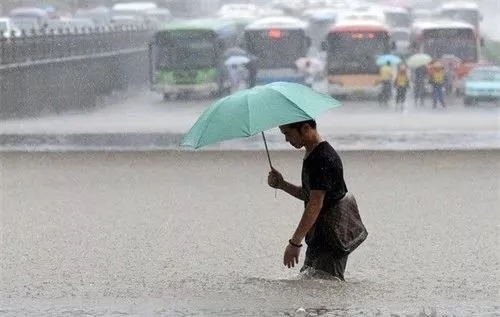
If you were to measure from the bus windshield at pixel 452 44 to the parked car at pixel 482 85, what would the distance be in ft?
17.2

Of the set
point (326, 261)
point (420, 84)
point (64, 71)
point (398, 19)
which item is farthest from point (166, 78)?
point (326, 261)

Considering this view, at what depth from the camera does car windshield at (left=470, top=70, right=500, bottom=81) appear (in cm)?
3884

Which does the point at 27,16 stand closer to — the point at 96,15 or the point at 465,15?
the point at 96,15

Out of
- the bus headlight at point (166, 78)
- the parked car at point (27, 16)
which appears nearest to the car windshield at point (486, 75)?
the bus headlight at point (166, 78)

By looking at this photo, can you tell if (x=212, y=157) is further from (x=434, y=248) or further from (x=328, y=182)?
(x=328, y=182)

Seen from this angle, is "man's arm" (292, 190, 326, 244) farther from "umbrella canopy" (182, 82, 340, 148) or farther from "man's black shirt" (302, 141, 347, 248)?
"umbrella canopy" (182, 82, 340, 148)

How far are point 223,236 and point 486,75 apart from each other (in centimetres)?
2743

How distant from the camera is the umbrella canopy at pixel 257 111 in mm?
7699

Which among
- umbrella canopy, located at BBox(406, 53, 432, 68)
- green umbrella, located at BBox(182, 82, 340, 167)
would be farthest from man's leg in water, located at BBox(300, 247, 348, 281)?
umbrella canopy, located at BBox(406, 53, 432, 68)

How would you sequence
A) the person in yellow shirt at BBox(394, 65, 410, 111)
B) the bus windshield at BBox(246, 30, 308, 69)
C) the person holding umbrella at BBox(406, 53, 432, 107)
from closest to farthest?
the person in yellow shirt at BBox(394, 65, 410, 111) → the person holding umbrella at BBox(406, 53, 432, 107) → the bus windshield at BBox(246, 30, 308, 69)

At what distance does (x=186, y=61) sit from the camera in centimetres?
4294

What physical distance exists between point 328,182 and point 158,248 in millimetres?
4226

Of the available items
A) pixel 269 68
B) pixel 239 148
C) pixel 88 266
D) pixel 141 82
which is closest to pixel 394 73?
pixel 269 68

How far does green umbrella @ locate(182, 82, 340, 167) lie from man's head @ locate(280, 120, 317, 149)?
56 mm
